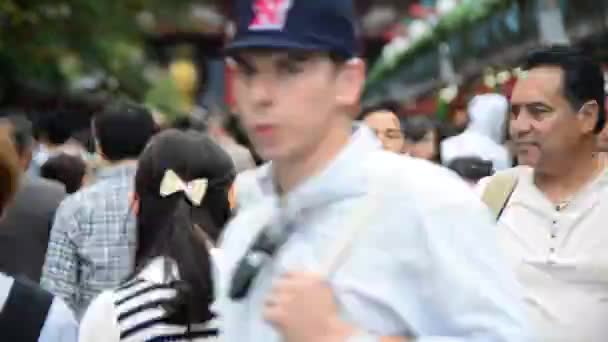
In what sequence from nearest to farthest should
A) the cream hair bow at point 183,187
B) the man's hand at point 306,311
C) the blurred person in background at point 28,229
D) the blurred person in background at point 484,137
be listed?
the man's hand at point 306,311, the cream hair bow at point 183,187, the blurred person in background at point 28,229, the blurred person in background at point 484,137

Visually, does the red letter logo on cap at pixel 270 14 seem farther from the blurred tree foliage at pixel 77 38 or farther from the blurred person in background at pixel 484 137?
the blurred tree foliage at pixel 77 38

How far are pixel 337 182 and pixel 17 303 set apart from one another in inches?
55.7

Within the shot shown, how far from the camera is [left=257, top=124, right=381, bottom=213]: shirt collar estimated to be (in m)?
2.88

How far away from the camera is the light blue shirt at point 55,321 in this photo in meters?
4.02

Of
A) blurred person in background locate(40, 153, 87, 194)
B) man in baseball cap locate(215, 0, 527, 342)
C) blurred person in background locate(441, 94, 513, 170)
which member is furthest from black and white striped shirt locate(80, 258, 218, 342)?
blurred person in background locate(441, 94, 513, 170)

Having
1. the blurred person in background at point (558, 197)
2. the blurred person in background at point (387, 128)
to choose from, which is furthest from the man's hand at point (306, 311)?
the blurred person in background at point (387, 128)

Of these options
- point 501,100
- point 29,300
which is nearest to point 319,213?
point 29,300

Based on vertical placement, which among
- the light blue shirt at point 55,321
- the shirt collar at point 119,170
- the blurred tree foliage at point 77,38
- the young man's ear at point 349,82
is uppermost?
the blurred tree foliage at point 77,38

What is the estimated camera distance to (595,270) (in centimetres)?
464

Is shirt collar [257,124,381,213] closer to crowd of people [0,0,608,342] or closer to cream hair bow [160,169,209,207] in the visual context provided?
crowd of people [0,0,608,342]

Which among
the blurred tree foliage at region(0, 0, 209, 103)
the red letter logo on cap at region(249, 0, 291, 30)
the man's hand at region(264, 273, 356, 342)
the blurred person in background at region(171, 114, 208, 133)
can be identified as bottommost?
the man's hand at region(264, 273, 356, 342)

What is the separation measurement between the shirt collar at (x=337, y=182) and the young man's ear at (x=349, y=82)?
0.26 ft

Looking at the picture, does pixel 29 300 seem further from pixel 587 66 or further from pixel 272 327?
pixel 587 66

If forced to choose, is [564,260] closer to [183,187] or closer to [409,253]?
[183,187]
